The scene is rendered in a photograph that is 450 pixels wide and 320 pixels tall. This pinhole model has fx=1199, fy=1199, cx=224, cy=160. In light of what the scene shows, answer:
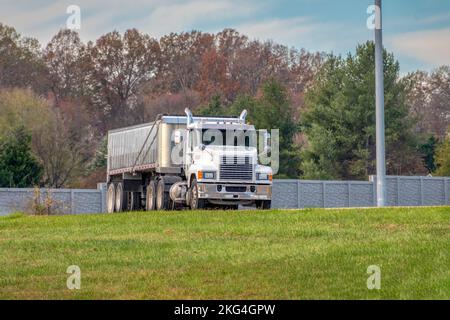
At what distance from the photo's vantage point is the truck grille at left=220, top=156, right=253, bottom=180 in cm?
3688

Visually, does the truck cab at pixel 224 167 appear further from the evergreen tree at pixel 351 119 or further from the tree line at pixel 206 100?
the evergreen tree at pixel 351 119

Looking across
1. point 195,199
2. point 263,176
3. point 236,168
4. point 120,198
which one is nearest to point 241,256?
point 236,168

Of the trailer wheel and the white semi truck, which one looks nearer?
the white semi truck

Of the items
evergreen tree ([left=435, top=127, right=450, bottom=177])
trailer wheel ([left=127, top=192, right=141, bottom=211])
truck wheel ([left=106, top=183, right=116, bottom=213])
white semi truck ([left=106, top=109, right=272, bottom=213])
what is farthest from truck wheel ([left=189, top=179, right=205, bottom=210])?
evergreen tree ([left=435, top=127, right=450, bottom=177])

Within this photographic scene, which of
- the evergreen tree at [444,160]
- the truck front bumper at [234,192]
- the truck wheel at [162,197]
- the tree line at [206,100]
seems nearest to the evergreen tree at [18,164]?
the tree line at [206,100]

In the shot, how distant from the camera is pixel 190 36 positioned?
132 meters

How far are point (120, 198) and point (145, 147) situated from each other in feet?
12.4

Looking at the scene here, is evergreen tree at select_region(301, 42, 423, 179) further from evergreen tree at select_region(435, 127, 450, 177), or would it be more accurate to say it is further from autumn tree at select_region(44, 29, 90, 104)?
autumn tree at select_region(44, 29, 90, 104)

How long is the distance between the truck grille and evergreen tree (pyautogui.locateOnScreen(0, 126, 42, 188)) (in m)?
32.5

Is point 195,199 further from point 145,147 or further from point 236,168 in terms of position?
Answer: point 145,147

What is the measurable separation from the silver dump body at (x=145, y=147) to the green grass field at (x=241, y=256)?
9665 millimetres

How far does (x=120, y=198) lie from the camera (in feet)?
147

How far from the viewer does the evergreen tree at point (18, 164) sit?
222 feet

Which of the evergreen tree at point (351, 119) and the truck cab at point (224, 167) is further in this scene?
the evergreen tree at point (351, 119)
